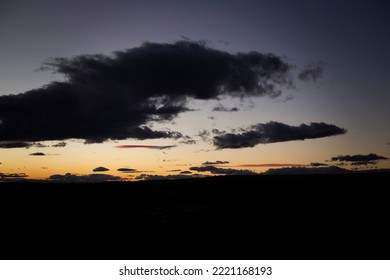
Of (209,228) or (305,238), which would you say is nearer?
(305,238)

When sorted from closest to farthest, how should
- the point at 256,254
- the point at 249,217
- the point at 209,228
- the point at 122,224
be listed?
the point at 256,254
the point at 209,228
the point at 122,224
the point at 249,217

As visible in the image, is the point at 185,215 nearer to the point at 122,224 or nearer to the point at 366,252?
the point at 122,224

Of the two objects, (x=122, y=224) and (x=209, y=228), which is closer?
(x=209, y=228)

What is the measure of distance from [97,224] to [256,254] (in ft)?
38.2

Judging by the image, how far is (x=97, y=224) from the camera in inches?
832

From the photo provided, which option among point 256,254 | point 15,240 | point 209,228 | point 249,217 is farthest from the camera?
point 249,217

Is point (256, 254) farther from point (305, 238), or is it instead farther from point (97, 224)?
point (97, 224)

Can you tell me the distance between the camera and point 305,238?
55.4ft
